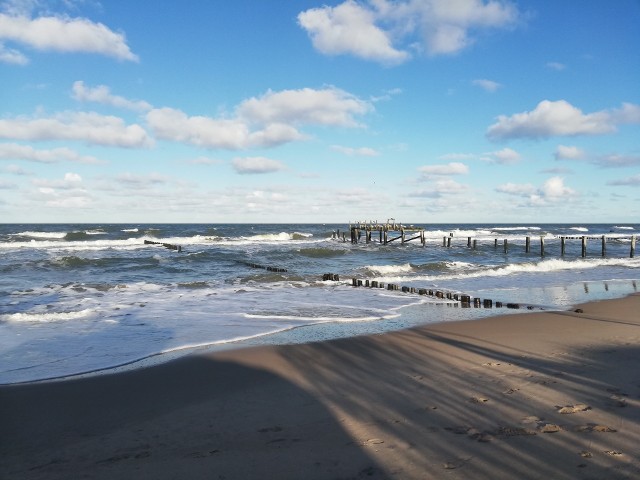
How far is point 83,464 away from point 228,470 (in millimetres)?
1381

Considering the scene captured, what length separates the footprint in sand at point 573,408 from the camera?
5.21 metres

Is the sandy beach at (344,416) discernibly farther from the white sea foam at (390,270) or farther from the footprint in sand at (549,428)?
the white sea foam at (390,270)

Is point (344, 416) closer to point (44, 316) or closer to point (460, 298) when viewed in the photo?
point (44, 316)

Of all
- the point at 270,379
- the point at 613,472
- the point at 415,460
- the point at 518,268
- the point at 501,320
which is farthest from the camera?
the point at 518,268

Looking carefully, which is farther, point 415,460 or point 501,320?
point 501,320

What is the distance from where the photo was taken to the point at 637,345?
8453mm

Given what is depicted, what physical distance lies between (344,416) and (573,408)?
2545 millimetres

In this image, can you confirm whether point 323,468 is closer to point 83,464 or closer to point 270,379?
point 83,464

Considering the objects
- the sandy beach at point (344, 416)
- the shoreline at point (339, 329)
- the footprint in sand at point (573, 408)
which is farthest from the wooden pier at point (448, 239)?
the footprint in sand at point (573, 408)

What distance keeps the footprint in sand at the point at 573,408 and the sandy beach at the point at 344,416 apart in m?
0.01

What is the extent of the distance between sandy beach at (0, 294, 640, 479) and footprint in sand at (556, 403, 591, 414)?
0.01 meters

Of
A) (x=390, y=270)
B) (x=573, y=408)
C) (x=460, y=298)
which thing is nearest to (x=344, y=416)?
(x=573, y=408)

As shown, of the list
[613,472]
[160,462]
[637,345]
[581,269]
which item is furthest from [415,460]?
[581,269]

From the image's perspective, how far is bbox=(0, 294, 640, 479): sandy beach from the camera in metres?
4.13
